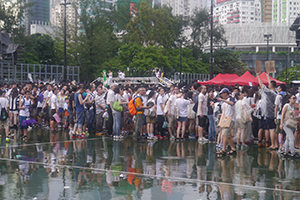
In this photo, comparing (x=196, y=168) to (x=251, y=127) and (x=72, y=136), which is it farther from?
(x=72, y=136)

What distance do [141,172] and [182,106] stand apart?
541 cm

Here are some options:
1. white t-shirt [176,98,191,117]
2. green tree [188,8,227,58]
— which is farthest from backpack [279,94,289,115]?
green tree [188,8,227,58]

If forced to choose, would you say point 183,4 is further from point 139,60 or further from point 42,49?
point 139,60

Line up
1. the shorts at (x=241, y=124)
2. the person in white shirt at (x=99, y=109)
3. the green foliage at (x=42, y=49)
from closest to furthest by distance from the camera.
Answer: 1. the shorts at (x=241, y=124)
2. the person in white shirt at (x=99, y=109)
3. the green foliage at (x=42, y=49)

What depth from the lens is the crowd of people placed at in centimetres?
1070

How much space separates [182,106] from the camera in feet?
44.4

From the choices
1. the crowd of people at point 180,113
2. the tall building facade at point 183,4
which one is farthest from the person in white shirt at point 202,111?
the tall building facade at point 183,4

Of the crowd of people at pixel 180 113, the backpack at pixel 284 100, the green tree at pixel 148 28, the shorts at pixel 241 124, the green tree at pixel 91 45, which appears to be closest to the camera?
the backpack at pixel 284 100

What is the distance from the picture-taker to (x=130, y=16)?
61438 millimetres

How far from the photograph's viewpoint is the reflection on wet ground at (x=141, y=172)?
6.79 metres

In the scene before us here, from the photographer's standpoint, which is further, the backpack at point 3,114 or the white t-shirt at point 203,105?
the backpack at point 3,114

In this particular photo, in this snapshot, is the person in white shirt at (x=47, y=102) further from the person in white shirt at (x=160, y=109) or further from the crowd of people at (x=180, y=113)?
the person in white shirt at (x=160, y=109)

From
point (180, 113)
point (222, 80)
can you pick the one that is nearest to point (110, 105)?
point (180, 113)

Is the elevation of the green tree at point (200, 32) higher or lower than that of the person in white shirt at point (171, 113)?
higher
